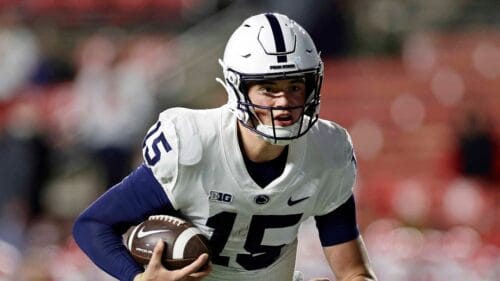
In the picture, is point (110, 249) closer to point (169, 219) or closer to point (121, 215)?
point (121, 215)

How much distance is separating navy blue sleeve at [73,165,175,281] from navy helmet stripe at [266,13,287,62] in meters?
0.58

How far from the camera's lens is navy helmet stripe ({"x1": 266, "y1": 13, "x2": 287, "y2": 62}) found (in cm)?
425

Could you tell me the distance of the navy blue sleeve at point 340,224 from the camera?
15.0ft

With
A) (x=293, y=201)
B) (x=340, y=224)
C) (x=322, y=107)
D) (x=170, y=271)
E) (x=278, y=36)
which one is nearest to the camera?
(x=170, y=271)

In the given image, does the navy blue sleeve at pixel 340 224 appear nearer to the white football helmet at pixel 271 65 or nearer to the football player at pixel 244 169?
the football player at pixel 244 169

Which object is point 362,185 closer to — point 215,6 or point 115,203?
point 215,6

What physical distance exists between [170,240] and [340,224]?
0.69 m

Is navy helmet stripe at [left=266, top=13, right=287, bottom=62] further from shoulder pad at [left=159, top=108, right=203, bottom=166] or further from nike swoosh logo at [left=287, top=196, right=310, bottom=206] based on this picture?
nike swoosh logo at [left=287, top=196, right=310, bottom=206]

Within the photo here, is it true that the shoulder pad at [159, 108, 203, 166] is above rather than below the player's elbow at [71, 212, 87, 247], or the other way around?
above

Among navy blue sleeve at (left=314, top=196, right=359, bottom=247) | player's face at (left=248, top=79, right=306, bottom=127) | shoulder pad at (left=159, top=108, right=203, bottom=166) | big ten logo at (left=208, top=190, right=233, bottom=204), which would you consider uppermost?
player's face at (left=248, top=79, right=306, bottom=127)

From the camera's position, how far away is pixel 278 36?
169 inches

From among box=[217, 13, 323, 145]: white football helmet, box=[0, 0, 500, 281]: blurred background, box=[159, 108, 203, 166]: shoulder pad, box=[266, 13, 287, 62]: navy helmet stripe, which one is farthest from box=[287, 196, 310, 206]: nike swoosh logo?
box=[0, 0, 500, 281]: blurred background

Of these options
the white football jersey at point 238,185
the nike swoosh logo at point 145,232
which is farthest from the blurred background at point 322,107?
the nike swoosh logo at point 145,232

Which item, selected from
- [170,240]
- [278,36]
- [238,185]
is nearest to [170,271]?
[170,240]
